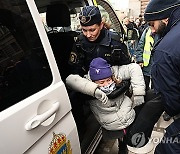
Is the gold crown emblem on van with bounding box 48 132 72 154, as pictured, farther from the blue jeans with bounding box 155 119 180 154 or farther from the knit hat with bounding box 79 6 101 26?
the knit hat with bounding box 79 6 101 26

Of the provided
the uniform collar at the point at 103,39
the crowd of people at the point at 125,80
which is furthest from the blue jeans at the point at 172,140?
the uniform collar at the point at 103,39

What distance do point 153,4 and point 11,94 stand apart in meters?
1.15

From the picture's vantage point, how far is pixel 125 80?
2.01 meters

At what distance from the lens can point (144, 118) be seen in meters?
1.89

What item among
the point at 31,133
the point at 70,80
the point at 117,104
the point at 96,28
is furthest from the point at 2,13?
the point at 117,104

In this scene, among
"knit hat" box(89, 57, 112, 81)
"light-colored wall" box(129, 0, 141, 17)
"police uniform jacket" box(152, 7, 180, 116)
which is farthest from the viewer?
"light-colored wall" box(129, 0, 141, 17)

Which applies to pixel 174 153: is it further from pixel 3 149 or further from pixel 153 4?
pixel 3 149

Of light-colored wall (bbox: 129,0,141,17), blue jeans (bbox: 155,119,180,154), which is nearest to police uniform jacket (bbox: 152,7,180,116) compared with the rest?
blue jeans (bbox: 155,119,180,154)

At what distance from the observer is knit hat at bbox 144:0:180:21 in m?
1.56

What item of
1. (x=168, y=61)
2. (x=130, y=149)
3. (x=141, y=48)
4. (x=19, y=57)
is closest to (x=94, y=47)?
(x=168, y=61)

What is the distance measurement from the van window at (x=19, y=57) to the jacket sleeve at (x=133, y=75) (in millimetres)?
832

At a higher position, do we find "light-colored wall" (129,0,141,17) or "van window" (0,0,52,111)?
"van window" (0,0,52,111)

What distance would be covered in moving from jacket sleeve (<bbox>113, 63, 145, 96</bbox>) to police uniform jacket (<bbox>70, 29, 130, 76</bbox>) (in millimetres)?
71

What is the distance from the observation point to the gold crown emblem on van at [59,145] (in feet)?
4.19
